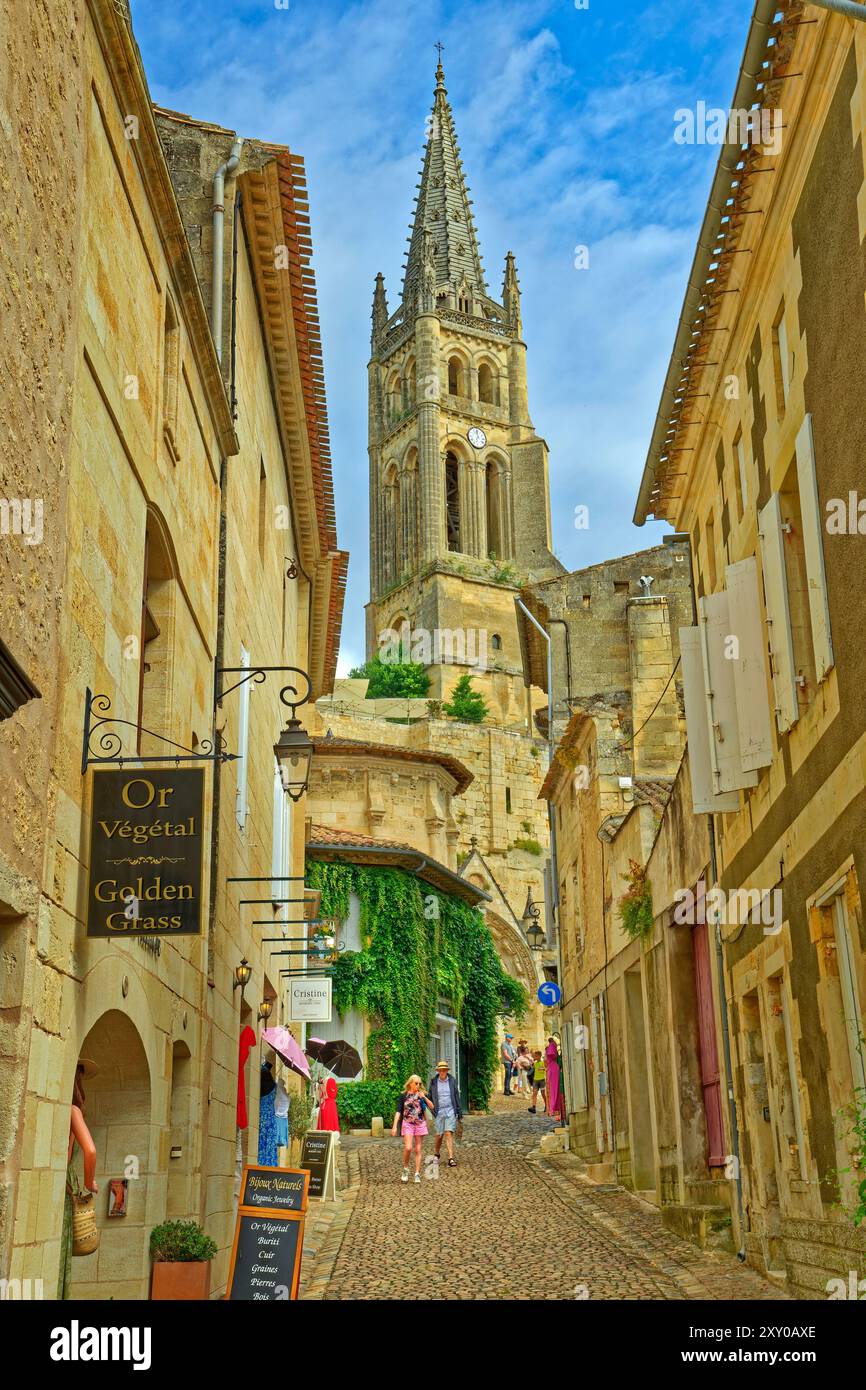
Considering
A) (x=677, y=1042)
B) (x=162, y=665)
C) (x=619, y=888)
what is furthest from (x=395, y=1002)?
(x=162, y=665)

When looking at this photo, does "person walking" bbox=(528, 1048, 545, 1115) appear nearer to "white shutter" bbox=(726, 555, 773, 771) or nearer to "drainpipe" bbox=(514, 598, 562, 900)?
"drainpipe" bbox=(514, 598, 562, 900)

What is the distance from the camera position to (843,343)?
26.0 ft

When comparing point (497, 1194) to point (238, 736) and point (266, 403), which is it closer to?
point (238, 736)

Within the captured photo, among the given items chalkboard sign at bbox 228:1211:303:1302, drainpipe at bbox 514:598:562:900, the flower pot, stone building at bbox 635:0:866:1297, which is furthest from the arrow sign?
the flower pot

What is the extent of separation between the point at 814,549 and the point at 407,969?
22454 mm

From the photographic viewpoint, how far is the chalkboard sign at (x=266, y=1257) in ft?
30.3

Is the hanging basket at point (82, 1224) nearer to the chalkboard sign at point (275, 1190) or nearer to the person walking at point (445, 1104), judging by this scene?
the chalkboard sign at point (275, 1190)

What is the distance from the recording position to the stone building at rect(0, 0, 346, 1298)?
21.3 feet

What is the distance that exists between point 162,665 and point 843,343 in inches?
186

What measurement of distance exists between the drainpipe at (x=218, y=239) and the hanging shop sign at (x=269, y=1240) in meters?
6.69

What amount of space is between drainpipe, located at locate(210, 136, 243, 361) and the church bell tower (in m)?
57.6

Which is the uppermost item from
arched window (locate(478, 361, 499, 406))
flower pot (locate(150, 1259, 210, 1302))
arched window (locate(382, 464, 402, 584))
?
arched window (locate(478, 361, 499, 406))

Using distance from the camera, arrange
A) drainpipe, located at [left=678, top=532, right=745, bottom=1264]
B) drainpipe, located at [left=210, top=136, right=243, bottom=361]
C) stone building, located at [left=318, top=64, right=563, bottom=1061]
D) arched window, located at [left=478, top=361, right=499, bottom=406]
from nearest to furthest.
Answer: drainpipe, located at [left=678, top=532, right=745, bottom=1264] → drainpipe, located at [left=210, top=136, right=243, bottom=361] → stone building, located at [left=318, top=64, right=563, bottom=1061] → arched window, located at [left=478, top=361, right=499, bottom=406]
